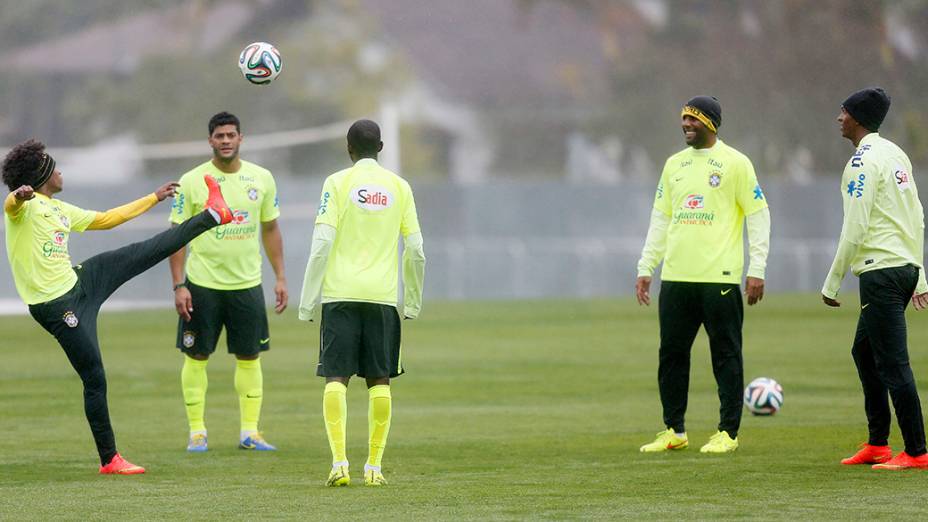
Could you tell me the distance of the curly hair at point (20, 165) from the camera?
10148 mm

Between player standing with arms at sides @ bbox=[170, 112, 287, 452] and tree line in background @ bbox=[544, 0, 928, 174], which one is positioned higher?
tree line in background @ bbox=[544, 0, 928, 174]

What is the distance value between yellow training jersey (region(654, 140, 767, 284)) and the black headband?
4.04 m

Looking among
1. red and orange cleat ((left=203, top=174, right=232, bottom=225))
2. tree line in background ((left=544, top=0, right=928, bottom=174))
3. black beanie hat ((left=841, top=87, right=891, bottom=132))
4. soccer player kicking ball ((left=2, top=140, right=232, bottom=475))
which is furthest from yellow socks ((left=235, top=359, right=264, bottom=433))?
tree line in background ((left=544, top=0, right=928, bottom=174))

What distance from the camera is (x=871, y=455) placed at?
10.3 m

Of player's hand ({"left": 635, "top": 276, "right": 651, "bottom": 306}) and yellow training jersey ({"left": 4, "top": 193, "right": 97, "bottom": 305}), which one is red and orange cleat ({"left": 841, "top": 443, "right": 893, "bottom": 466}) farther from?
yellow training jersey ({"left": 4, "top": 193, "right": 97, "bottom": 305})

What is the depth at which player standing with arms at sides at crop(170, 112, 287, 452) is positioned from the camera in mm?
11766

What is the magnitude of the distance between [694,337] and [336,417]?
288cm

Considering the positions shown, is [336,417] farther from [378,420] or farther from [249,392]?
[249,392]

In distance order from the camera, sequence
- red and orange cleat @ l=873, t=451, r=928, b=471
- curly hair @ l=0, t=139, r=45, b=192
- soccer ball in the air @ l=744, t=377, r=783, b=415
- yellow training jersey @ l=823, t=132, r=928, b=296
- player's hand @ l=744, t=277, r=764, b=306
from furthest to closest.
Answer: soccer ball in the air @ l=744, t=377, r=783, b=415 → player's hand @ l=744, t=277, r=764, b=306 → curly hair @ l=0, t=139, r=45, b=192 → red and orange cleat @ l=873, t=451, r=928, b=471 → yellow training jersey @ l=823, t=132, r=928, b=296

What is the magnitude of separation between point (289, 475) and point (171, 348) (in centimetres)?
1220

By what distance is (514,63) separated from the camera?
58531mm

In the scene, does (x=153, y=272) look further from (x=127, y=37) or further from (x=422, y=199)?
(x=127, y=37)

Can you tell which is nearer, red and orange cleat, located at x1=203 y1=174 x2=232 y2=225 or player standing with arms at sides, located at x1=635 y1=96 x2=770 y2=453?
red and orange cleat, located at x1=203 y1=174 x2=232 y2=225

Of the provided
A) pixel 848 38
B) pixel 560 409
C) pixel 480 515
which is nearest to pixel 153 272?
pixel 848 38
